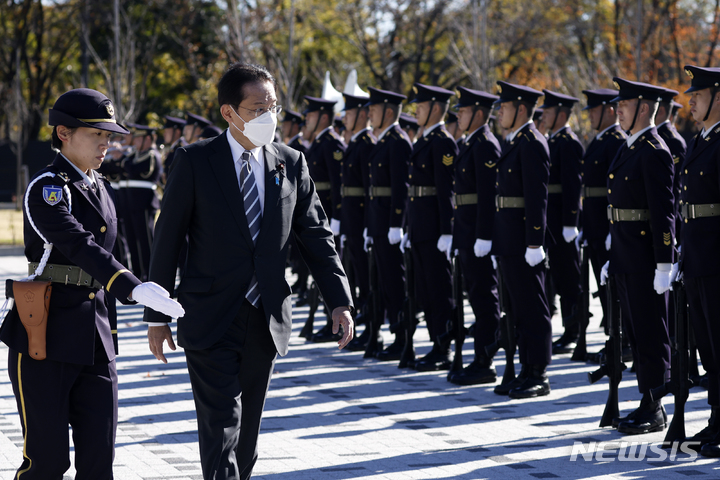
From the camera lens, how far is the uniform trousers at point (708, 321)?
5.78 m

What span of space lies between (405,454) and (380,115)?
446 centimetres

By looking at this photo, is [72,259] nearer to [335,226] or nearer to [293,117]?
[335,226]

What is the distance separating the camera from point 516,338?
762 cm

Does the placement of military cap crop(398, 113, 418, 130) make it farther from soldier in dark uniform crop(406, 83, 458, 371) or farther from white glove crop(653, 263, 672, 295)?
white glove crop(653, 263, 672, 295)

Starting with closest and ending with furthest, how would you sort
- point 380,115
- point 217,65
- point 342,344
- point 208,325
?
point 208,325, point 342,344, point 380,115, point 217,65

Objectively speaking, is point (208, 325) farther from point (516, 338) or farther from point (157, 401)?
point (516, 338)

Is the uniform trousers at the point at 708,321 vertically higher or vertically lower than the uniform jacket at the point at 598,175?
lower

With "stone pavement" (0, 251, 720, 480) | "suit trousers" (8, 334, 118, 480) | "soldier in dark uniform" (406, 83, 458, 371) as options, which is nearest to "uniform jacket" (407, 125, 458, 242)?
"soldier in dark uniform" (406, 83, 458, 371)

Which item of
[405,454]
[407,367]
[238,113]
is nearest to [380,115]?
[407,367]

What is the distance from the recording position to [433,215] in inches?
343

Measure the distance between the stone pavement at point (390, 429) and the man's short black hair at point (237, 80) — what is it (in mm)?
2096

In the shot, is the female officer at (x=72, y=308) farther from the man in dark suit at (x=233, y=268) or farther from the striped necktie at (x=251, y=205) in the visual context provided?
the striped necktie at (x=251, y=205)

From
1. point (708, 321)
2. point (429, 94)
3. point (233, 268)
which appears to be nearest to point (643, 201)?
point (708, 321)

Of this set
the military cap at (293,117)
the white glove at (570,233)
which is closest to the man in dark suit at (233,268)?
the white glove at (570,233)
